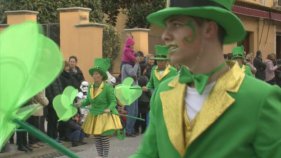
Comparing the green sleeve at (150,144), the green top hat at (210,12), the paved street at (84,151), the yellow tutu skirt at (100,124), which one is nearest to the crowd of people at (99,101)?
the yellow tutu skirt at (100,124)

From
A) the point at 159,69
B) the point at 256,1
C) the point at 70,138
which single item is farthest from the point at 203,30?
the point at 256,1

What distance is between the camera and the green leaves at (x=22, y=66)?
2424 millimetres

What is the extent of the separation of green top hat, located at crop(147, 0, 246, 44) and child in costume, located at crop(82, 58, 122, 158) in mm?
6885

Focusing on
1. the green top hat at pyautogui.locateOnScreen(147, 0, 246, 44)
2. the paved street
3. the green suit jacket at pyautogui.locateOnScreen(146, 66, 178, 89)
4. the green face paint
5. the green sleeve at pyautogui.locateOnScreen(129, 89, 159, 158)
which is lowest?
the paved street

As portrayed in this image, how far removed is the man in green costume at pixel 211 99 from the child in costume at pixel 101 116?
6.81m

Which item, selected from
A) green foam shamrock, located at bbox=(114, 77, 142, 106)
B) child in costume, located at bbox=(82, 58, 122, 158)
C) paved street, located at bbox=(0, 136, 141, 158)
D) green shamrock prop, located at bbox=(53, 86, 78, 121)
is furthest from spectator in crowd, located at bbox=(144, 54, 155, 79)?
green shamrock prop, located at bbox=(53, 86, 78, 121)

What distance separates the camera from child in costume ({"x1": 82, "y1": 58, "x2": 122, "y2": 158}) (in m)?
9.54

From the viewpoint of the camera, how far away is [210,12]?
2.62m

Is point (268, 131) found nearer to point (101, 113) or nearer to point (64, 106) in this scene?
point (64, 106)

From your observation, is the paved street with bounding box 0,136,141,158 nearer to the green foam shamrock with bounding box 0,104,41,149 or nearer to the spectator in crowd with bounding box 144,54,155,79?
the spectator in crowd with bounding box 144,54,155,79

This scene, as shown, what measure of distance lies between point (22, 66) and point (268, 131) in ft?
3.35

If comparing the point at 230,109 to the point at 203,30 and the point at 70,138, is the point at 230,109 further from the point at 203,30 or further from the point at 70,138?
the point at 70,138

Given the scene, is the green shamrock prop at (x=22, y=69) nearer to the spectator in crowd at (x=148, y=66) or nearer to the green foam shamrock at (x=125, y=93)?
the green foam shamrock at (x=125, y=93)

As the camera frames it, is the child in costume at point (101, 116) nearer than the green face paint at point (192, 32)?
No
